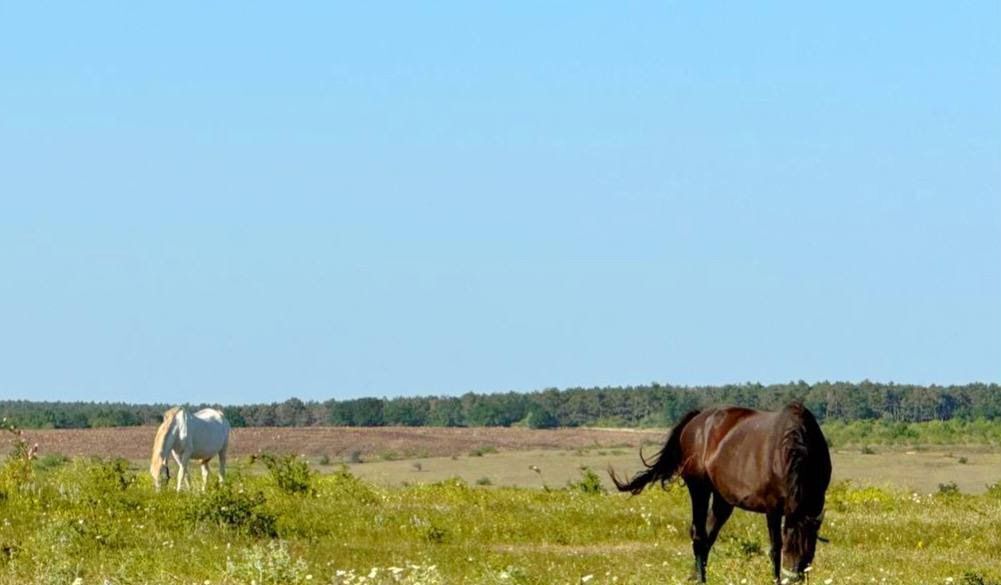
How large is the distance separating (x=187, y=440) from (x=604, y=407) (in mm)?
86479

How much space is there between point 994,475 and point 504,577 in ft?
131

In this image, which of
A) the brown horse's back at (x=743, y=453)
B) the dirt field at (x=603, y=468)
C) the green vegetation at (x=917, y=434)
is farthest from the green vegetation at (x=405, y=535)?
the green vegetation at (x=917, y=434)

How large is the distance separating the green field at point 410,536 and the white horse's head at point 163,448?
2.25 metres

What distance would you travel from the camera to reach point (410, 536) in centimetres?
2105

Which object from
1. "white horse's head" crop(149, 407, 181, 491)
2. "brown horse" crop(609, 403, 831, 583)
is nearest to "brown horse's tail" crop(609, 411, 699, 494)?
"brown horse" crop(609, 403, 831, 583)

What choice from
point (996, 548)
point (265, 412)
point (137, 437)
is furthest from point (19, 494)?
point (265, 412)

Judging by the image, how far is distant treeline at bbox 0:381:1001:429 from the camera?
354 feet

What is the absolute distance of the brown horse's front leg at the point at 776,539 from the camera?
17594 mm

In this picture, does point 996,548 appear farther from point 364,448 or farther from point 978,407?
point 978,407

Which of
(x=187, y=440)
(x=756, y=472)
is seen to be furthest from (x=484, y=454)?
(x=756, y=472)

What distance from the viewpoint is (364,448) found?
62.3 meters

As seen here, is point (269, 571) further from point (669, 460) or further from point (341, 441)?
point (341, 441)

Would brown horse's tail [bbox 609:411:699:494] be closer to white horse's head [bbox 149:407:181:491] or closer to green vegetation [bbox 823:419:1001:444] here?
white horse's head [bbox 149:407:181:491]

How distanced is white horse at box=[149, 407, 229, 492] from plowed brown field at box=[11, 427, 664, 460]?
19253mm
